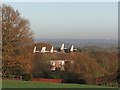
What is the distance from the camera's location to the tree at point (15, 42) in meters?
20.2

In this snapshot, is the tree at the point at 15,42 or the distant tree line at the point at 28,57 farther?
the distant tree line at the point at 28,57

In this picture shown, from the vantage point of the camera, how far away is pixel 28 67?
2164 centimetres

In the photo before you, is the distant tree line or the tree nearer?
the tree

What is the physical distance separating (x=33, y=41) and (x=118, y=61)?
688 cm

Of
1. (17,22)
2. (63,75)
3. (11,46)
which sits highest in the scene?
(17,22)

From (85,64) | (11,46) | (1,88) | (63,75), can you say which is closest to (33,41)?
(11,46)

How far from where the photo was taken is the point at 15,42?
2072 centimetres

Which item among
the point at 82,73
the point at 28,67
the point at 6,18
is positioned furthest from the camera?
the point at 82,73

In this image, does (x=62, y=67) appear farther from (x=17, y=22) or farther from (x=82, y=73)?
(x=17, y=22)

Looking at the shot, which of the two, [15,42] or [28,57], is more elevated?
[15,42]

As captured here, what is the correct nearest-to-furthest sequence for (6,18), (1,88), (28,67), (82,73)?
(1,88) < (6,18) < (28,67) < (82,73)

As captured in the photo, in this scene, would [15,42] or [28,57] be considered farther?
[28,57]

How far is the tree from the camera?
20172 millimetres

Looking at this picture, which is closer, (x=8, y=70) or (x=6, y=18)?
(x=6, y=18)
